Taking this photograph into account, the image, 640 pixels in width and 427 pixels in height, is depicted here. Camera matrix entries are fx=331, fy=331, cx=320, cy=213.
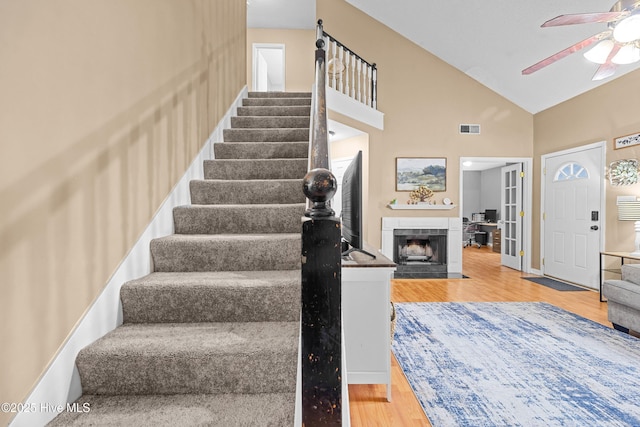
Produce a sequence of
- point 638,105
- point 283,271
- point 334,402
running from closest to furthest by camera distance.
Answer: point 334,402 → point 283,271 → point 638,105

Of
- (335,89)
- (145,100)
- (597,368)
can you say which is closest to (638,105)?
(597,368)

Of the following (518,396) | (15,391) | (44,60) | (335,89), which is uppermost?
(335,89)

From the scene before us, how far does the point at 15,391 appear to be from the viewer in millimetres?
979

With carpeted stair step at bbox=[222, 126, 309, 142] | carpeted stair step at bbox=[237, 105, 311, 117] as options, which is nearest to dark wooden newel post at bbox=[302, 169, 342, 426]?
carpeted stair step at bbox=[222, 126, 309, 142]

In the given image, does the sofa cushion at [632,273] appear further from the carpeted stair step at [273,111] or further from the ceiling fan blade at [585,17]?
the carpeted stair step at [273,111]

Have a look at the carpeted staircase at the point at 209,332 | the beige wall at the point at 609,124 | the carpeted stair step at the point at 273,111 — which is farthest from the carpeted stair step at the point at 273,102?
the beige wall at the point at 609,124

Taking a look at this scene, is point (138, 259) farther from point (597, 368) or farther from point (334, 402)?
point (597, 368)

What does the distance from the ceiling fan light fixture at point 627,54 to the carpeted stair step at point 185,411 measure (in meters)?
3.11

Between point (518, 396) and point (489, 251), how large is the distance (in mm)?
8311

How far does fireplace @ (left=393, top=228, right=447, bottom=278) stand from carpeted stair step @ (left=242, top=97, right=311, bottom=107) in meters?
2.94

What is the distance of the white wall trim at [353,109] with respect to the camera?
4.93 metres

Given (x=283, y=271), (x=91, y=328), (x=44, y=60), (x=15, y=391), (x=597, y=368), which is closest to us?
(x=15, y=391)

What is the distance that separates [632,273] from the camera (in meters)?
3.13

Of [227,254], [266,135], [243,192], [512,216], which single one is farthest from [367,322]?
[512,216]
